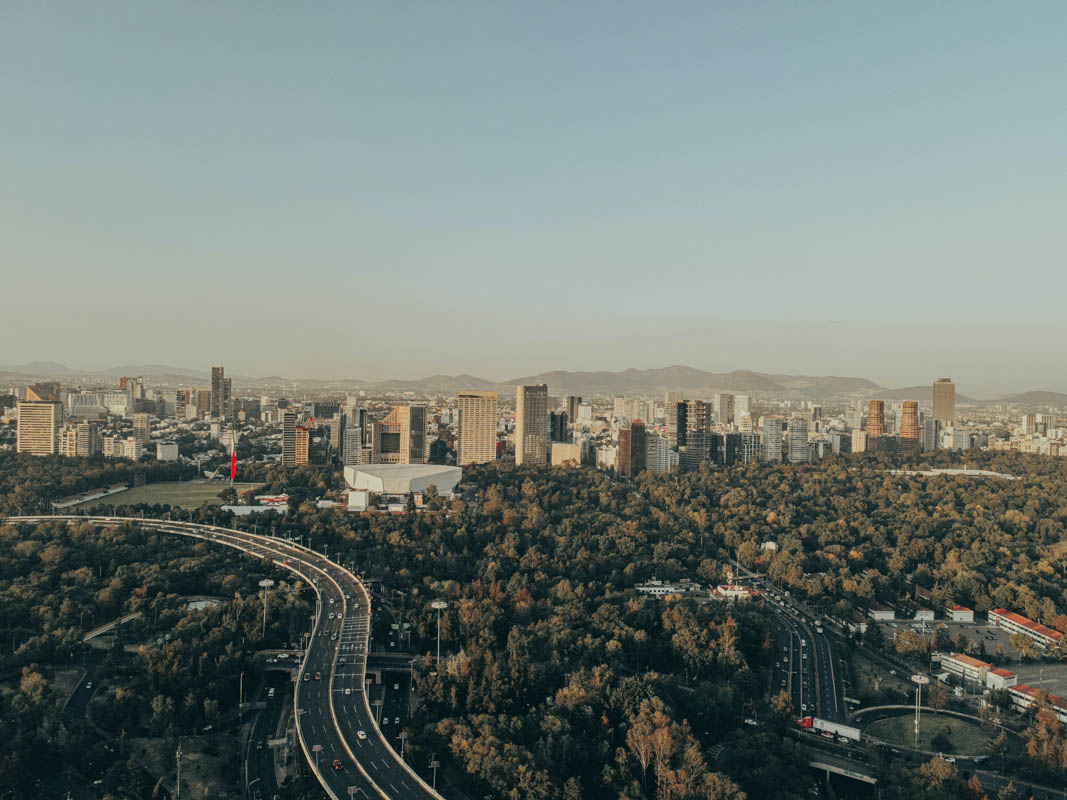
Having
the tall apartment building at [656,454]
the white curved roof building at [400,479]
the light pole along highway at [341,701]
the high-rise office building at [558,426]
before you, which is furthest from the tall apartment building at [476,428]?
the light pole along highway at [341,701]

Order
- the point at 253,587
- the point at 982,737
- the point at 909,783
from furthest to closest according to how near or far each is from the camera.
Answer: the point at 253,587 → the point at 982,737 → the point at 909,783

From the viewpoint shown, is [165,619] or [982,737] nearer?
[982,737]

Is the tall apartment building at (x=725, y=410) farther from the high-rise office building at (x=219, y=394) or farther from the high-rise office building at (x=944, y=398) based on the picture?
the high-rise office building at (x=219, y=394)

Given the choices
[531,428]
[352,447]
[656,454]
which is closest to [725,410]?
[656,454]

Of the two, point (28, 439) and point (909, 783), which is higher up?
point (28, 439)

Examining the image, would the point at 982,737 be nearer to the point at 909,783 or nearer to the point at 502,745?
the point at 909,783

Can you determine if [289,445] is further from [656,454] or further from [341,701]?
[341,701]

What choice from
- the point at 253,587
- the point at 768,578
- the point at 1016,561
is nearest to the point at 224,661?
the point at 253,587
